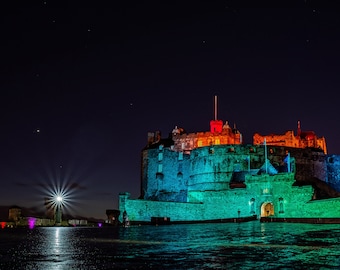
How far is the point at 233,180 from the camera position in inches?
2469

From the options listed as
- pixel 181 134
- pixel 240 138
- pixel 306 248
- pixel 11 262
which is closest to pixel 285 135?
pixel 240 138

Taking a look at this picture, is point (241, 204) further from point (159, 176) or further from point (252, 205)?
point (159, 176)

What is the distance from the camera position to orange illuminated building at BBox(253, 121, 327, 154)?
2980 inches

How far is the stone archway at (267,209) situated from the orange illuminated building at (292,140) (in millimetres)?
24804

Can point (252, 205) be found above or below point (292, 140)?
below

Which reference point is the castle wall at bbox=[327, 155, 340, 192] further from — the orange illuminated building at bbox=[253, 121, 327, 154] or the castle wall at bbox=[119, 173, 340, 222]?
the castle wall at bbox=[119, 173, 340, 222]

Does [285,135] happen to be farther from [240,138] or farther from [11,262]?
[11,262]

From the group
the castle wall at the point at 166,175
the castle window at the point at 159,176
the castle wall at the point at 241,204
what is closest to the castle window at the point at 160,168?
the castle wall at the point at 166,175

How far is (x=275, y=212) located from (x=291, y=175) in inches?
174

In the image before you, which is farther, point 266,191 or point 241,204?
point 241,204

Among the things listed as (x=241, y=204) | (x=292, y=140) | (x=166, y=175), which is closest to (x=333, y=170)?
(x=292, y=140)

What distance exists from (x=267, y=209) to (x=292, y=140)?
91.4ft

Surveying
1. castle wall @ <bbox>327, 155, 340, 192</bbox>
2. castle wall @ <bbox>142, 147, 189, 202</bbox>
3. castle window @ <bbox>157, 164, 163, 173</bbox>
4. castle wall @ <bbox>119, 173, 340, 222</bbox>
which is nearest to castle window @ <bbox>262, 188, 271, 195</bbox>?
castle wall @ <bbox>119, 173, 340, 222</bbox>

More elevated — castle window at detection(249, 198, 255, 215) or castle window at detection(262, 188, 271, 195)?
castle window at detection(262, 188, 271, 195)
